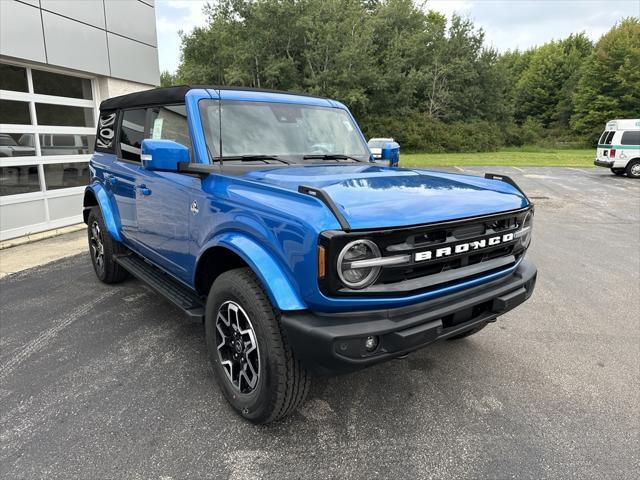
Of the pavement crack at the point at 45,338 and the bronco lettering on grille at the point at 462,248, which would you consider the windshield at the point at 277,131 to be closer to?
the bronco lettering on grille at the point at 462,248

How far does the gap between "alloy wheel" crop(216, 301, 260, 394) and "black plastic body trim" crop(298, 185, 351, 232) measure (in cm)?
77

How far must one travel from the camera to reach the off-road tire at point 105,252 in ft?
15.0

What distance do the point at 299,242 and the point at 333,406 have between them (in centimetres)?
126

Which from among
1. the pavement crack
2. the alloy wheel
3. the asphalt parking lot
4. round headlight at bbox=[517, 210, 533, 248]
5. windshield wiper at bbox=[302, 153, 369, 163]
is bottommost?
the asphalt parking lot

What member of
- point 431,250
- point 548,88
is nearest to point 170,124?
point 431,250

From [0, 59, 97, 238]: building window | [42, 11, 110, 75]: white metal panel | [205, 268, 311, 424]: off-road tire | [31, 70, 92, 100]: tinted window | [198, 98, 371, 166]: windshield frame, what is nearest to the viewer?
[205, 268, 311, 424]: off-road tire

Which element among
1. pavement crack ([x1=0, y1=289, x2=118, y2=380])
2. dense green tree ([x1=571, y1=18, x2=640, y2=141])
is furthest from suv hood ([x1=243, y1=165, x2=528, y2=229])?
dense green tree ([x1=571, y1=18, x2=640, y2=141])

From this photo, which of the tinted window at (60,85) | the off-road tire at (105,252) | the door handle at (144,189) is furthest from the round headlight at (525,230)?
the tinted window at (60,85)

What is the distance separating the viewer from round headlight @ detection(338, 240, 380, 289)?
1980 millimetres

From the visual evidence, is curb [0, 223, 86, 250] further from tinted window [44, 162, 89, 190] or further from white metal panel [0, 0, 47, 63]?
white metal panel [0, 0, 47, 63]

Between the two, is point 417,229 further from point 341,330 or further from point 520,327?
point 520,327

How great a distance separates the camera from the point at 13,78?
7383 millimetres

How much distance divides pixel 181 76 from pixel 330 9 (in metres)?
14.2

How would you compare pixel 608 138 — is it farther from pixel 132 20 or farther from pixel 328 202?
pixel 328 202
